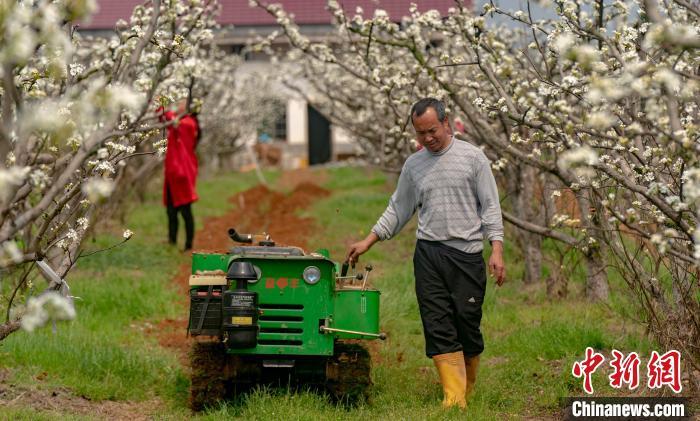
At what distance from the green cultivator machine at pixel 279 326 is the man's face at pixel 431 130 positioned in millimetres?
948

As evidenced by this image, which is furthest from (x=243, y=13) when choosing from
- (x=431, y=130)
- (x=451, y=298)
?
(x=451, y=298)

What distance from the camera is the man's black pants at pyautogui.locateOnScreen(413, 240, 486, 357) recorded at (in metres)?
6.36

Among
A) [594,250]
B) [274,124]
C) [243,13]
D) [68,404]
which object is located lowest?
[68,404]

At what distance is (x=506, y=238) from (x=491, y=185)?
6.02 m

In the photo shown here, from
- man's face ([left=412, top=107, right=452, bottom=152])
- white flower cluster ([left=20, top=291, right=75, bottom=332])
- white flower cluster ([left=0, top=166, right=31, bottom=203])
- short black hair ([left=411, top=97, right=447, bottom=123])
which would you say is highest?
short black hair ([left=411, top=97, right=447, bottom=123])

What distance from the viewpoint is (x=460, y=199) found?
6.41 m

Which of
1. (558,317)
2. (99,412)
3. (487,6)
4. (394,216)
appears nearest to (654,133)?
(394,216)

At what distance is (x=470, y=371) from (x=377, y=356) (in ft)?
4.67

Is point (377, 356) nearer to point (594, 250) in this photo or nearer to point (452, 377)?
point (452, 377)

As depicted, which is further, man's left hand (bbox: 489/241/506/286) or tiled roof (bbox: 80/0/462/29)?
tiled roof (bbox: 80/0/462/29)

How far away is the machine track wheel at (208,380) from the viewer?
6438mm

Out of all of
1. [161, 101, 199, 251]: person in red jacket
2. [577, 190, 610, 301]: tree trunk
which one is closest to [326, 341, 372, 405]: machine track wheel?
[577, 190, 610, 301]: tree trunk

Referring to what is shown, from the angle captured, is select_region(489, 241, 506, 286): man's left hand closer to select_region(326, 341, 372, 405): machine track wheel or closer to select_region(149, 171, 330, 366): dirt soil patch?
select_region(326, 341, 372, 405): machine track wheel

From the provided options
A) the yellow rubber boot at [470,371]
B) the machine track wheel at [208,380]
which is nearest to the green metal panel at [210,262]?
the machine track wheel at [208,380]
